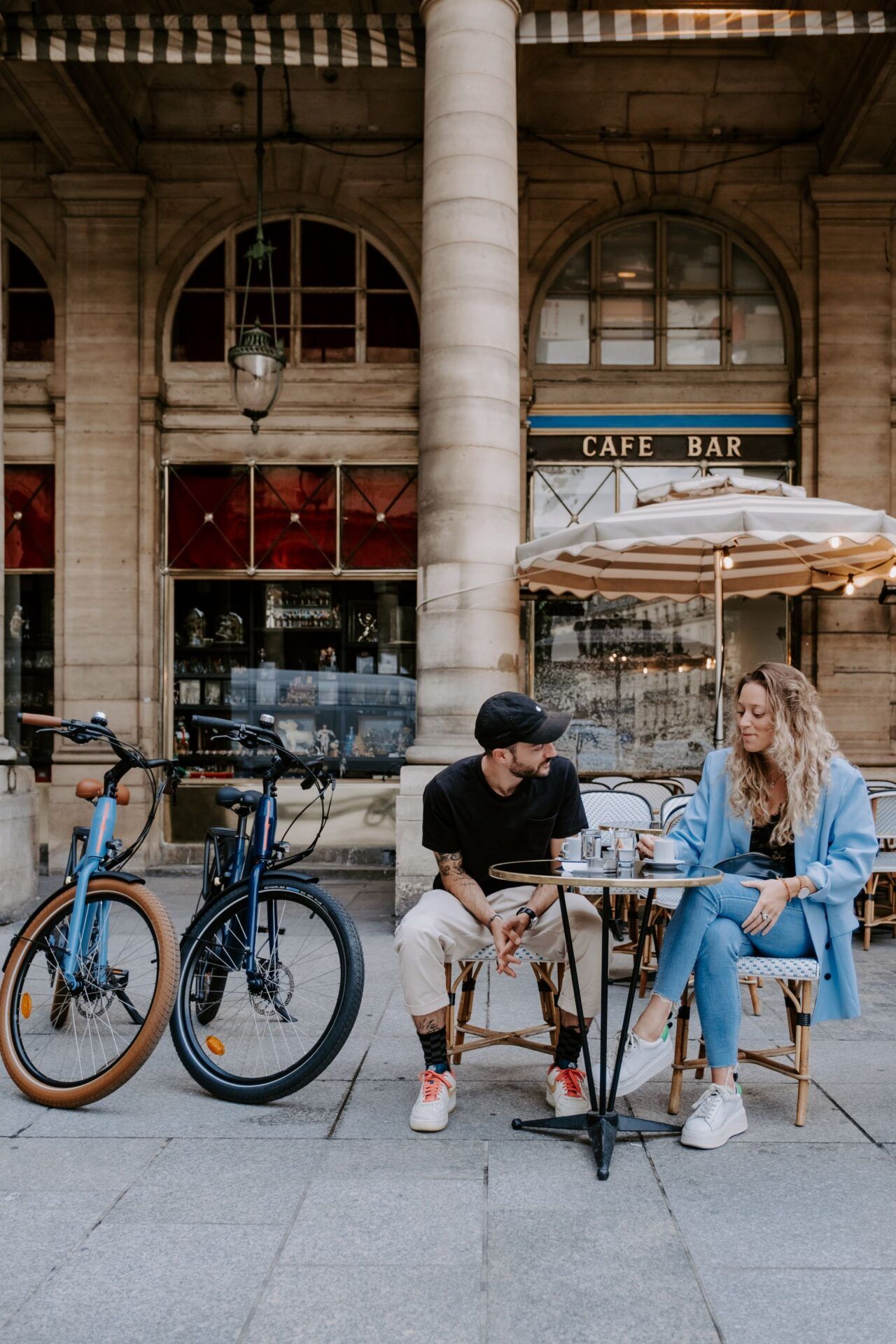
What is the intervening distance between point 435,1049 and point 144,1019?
1094 mm

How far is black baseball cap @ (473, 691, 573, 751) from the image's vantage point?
154 inches

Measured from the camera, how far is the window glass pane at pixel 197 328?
36.4 ft

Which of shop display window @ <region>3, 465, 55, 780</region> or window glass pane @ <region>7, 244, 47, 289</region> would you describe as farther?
window glass pane @ <region>7, 244, 47, 289</region>

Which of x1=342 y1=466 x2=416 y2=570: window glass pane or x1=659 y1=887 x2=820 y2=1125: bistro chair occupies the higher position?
x1=342 y1=466 x2=416 y2=570: window glass pane

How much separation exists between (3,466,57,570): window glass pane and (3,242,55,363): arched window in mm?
1211

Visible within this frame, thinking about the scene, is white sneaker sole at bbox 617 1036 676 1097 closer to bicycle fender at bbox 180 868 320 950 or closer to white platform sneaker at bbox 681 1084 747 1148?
white platform sneaker at bbox 681 1084 747 1148

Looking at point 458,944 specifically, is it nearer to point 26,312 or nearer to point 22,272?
point 26,312

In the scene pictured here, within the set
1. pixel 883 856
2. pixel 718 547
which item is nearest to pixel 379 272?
pixel 718 547

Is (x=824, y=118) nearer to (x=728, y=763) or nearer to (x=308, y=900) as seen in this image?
(x=728, y=763)

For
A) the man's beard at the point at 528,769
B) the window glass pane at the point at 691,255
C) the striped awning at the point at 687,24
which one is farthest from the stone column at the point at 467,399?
the window glass pane at the point at 691,255

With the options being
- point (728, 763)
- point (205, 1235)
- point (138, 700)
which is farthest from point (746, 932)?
point (138, 700)

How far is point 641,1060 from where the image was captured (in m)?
3.78

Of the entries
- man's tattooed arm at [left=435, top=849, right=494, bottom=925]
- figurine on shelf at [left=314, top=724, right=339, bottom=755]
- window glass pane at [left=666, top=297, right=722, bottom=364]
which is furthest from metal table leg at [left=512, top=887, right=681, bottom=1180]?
window glass pane at [left=666, top=297, right=722, bottom=364]

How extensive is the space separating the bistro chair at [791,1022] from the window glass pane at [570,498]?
A: 7142 millimetres
